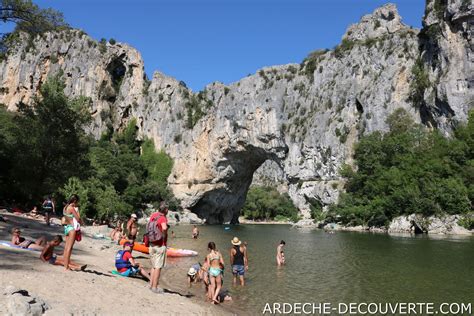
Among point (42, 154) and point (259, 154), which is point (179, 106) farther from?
point (42, 154)

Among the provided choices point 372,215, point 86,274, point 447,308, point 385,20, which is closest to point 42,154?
point 86,274

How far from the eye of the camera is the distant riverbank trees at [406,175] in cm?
3791

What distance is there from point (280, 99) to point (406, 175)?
2121 cm

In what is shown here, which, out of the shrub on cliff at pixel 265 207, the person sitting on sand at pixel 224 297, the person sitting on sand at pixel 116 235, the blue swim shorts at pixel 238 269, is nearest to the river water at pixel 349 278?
the person sitting on sand at pixel 224 297

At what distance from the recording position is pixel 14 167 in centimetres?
2630

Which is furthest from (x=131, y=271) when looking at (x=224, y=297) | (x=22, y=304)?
(x=22, y=304)

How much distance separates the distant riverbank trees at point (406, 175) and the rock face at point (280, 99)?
249 cm

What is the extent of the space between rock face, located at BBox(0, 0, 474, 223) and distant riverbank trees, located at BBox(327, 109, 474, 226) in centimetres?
249

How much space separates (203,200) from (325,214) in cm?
2028

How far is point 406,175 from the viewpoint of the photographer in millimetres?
42594

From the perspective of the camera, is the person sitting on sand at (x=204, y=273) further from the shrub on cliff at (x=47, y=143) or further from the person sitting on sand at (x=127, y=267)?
the shrub on cliff at (x=47, y=143)

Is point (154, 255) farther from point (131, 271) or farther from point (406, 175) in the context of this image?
point (406, 175)

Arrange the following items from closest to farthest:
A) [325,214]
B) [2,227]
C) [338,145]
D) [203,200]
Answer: [2,227] < [325,214] < [338,145] < [203,200]

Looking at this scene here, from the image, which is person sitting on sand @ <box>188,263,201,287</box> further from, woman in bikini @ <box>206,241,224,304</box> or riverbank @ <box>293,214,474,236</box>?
riverbank @ <box>293,214,474,236</box>
